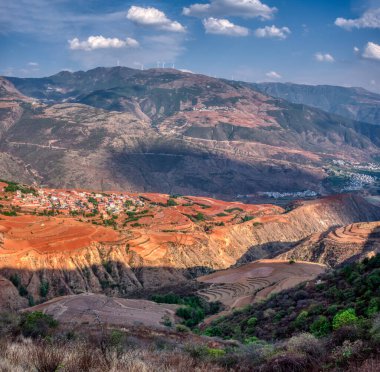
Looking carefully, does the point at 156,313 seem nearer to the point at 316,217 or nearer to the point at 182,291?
the point at 182,291

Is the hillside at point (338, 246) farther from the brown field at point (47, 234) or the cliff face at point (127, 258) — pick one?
the brown field at point (47, 234)

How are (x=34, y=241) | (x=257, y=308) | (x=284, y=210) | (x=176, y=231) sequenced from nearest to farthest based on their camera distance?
(x=257, y=308)
(x=34, y=241)
(x=176, y=231)
(x=284, y=210)

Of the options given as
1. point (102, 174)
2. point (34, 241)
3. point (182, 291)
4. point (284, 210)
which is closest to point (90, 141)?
point (102, 174)

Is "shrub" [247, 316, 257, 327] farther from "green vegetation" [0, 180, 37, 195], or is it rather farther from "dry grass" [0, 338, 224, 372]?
"green vegetation" [0, 180, 37, 195]

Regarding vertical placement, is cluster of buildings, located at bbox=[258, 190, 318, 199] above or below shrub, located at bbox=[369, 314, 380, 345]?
below

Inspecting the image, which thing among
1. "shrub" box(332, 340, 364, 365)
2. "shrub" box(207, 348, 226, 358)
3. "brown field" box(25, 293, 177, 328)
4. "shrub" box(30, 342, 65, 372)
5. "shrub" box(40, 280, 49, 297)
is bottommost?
"shrub" box(40, 280, 49, 297)

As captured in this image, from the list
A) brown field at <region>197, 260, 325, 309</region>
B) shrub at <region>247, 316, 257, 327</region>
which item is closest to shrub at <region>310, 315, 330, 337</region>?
shrub at <region>247, 316, 257, 327</region>

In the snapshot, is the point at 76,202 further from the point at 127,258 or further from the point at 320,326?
the point at 320,326
